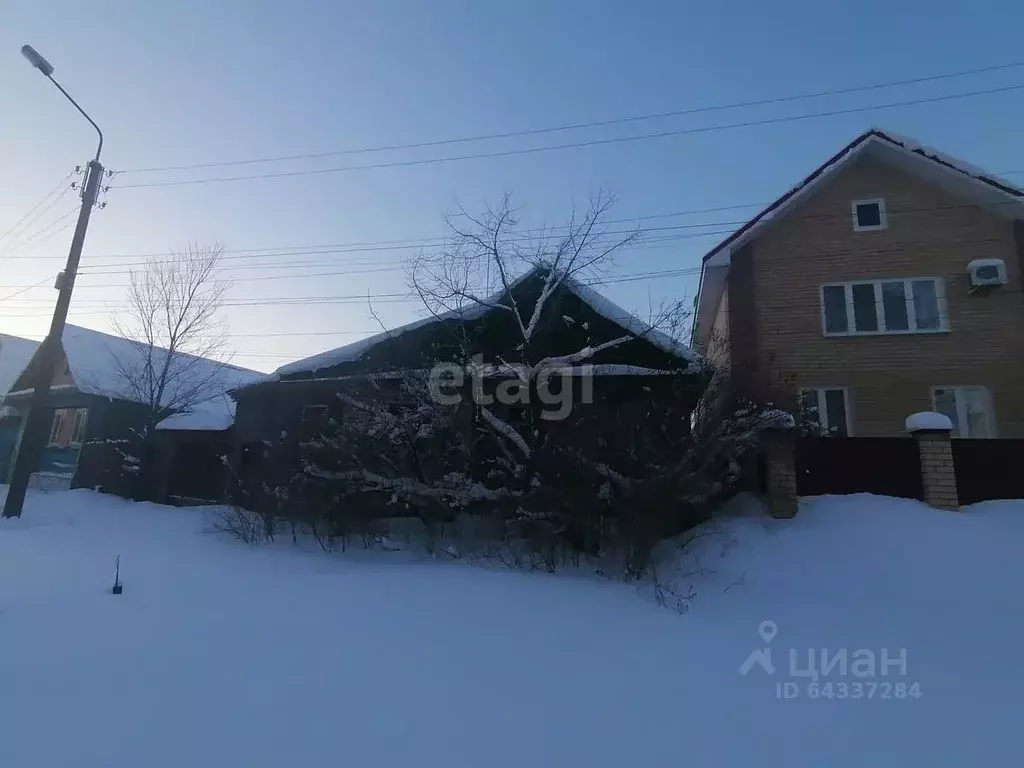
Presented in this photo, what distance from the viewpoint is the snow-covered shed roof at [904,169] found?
13430 mm

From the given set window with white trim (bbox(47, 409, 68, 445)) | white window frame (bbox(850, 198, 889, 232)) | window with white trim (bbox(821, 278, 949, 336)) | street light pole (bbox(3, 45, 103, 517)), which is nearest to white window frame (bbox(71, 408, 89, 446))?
window with white trim (bbox(47, 409, 68, 445))

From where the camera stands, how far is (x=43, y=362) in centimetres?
1206

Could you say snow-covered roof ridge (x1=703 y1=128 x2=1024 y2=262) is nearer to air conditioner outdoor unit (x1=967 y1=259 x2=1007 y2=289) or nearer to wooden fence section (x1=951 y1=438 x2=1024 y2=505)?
air conditioner outdoor unit (x1=967 y1=259 x2=1007 y2=289)

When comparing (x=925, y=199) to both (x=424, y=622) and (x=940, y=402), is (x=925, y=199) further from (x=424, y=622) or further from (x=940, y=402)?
(x=424, y=622)

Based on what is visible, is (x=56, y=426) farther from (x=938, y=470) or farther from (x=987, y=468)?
(x=987, y=468)

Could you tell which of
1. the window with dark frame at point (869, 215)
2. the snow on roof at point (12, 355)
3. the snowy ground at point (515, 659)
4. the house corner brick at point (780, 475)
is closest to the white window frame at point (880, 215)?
the window with dark frame at point (869, 215)

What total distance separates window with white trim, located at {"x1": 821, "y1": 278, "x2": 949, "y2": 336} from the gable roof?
17190mm

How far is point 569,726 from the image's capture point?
3.39 meters

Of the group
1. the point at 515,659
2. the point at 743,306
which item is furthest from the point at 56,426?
the point at 515,659

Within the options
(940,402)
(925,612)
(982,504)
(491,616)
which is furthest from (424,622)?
(940,402)

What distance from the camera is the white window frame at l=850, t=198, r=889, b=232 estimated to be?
14430mm

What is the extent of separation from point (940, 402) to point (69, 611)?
16.1 m

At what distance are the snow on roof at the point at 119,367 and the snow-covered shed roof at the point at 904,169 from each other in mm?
15301

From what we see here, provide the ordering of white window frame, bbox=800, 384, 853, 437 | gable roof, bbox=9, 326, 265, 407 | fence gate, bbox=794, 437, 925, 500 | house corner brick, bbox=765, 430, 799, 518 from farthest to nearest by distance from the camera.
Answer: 1. gable roof, bbox=9, 326, 265, 407
2. white window frame, bbox=800, 384, 853, 437
3. fence gate, bbox=794, 437, 925, 500
4. house corner brick, bbox=765, 430, 799, 518
